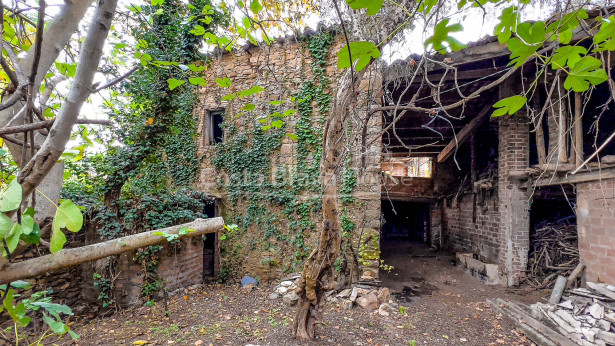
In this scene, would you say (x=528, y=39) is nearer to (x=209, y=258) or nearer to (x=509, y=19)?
(x=509, y=19)

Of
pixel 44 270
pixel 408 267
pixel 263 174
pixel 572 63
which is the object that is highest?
pixel 572 63

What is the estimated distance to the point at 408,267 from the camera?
23.0ft

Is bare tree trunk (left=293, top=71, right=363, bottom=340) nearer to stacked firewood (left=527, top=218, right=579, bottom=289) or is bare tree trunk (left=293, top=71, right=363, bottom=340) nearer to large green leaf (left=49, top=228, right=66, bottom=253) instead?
large green leaf (left=49, top=228, right=66, bottom=253)

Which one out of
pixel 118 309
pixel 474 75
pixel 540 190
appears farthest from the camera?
pixel 540 190

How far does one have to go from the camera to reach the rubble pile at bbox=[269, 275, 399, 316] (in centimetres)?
389

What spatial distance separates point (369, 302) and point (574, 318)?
98.3 inches

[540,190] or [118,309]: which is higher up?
[540,190]

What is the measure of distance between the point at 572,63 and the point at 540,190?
6.01 metres

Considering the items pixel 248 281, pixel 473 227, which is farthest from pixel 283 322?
pixel 473 227

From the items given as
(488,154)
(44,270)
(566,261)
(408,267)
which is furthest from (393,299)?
(488,154)

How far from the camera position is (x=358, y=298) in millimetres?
4023

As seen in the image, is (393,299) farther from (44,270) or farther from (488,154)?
(488,154)

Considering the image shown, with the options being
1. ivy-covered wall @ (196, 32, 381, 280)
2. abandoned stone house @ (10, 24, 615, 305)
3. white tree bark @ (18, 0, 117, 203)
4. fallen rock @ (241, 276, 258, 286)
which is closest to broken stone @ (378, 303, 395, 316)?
abandoned stone house @ (10, 24, 615, 305)

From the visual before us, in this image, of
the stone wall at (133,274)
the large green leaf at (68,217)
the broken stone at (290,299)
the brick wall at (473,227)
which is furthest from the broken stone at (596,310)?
the stone wall at (133,274)
